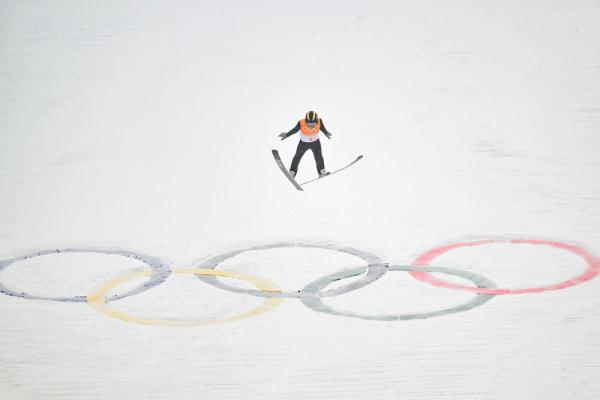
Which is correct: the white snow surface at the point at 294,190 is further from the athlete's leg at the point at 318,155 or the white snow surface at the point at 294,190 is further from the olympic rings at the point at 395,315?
the athlete's leg at the point at 318,155

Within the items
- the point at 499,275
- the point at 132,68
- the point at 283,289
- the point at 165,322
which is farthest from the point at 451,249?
the point at 132,68

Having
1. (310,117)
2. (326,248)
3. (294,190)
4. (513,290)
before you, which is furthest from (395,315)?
(310,117)

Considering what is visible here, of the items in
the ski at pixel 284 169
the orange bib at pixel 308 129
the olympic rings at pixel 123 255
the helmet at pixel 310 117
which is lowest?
the olympic rings at pixel 123 255

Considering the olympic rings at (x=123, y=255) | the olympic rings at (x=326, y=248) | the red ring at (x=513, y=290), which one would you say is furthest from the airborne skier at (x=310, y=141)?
the olympic rings at (x=123, y=255)

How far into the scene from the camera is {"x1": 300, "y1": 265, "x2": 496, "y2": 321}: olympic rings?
23.0 ft

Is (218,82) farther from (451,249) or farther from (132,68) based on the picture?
(451,249)

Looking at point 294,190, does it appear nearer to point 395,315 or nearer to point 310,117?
point 310,117

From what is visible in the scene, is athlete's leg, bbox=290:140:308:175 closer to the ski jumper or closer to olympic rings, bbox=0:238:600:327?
the ski jumper

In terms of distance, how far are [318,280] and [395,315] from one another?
1.07 m

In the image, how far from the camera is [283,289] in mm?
7652

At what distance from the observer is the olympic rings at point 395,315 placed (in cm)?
702

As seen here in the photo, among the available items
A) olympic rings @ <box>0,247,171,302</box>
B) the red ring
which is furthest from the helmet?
olympic rings @ <box>0,247,171,302</box>

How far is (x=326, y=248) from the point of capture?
8742mm

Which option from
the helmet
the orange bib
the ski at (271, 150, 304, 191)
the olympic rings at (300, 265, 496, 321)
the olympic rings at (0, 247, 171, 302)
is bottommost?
the olympic rings at (300, 265, 496, 321)
